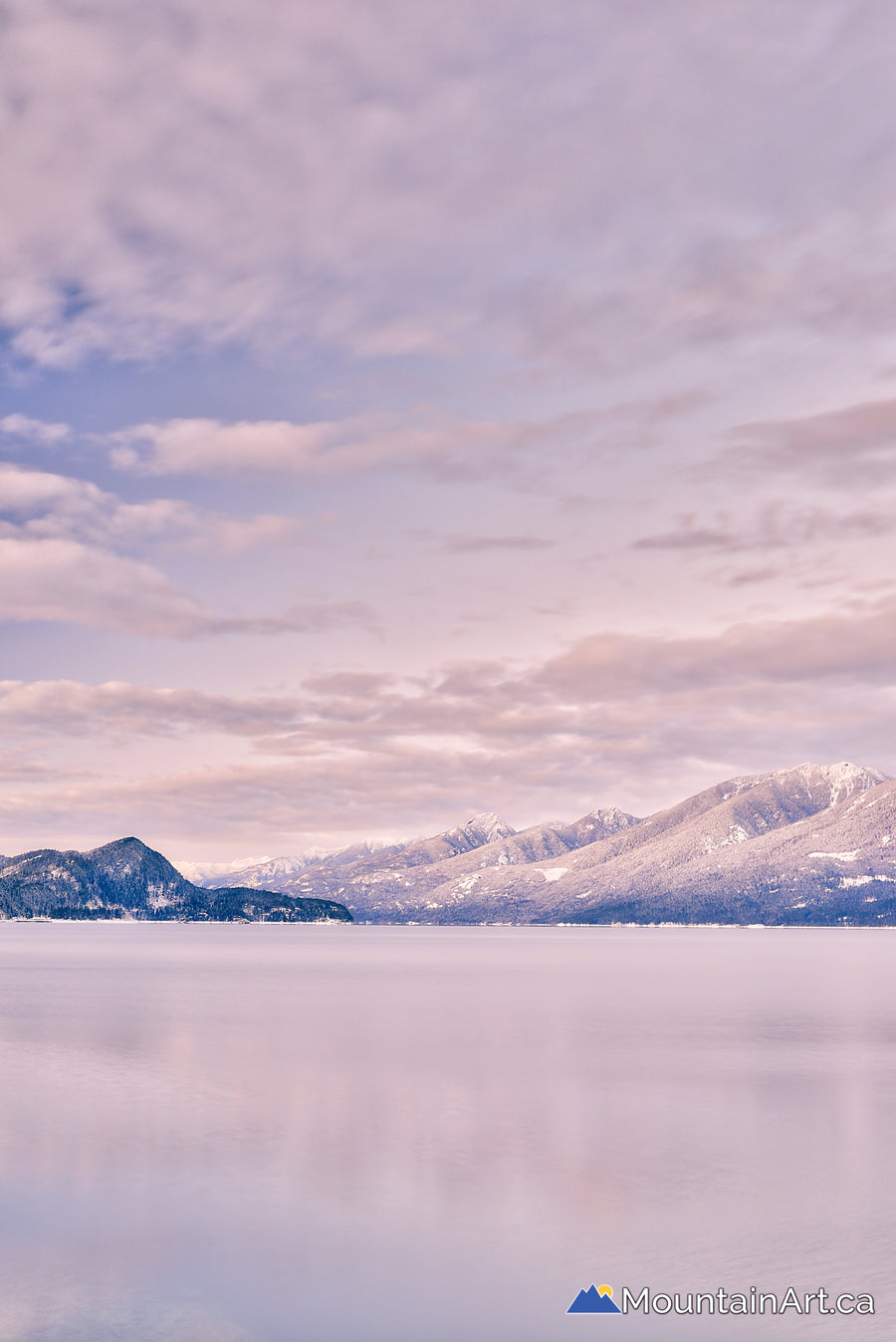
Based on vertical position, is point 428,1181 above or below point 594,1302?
below

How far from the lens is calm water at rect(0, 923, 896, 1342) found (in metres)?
24.8

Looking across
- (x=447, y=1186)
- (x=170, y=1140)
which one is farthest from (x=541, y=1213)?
(x=170, y=1140)

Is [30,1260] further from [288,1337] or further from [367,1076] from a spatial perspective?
[367,1076]

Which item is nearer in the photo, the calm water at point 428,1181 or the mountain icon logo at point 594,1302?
the mountain icon logo at point 594,1302

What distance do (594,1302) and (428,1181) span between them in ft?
38.7

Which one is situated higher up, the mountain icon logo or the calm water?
the mountain icon logo

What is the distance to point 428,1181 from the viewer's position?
3594 cm

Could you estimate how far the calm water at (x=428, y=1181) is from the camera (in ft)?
81.4

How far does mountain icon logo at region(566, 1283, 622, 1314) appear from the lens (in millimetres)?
24578

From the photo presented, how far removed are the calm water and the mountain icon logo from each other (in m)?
0.35

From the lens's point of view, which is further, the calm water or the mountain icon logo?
the calm water

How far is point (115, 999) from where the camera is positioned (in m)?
113

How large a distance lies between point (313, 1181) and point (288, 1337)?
12916 millimetres

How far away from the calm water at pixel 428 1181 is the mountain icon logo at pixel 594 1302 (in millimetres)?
354
